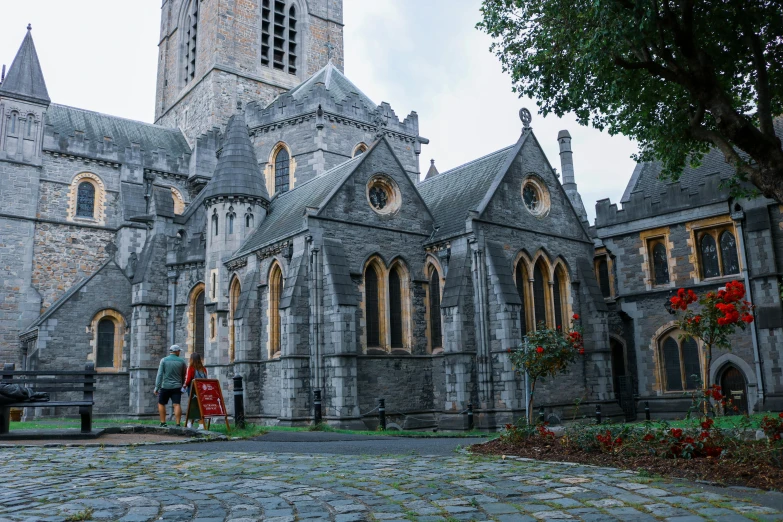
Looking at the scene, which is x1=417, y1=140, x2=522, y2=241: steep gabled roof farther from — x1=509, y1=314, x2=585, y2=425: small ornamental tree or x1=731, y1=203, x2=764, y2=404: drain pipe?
x1=731, y1=203, x2=764, y2=404: drain pipe

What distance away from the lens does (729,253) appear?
24109mm

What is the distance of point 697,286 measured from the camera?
24.4 m

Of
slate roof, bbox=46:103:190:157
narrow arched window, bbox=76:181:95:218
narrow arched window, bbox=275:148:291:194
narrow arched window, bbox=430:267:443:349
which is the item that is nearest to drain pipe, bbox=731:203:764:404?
narrow arched window, bbox=430:267:443:349

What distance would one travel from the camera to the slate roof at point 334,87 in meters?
36.1

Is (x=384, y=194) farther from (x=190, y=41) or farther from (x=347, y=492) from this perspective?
(x=190, y=41)

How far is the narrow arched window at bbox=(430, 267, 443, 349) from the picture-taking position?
23.3 meters

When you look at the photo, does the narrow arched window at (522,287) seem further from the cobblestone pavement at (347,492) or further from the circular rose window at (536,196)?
the cobblestone pavement at (347,492)

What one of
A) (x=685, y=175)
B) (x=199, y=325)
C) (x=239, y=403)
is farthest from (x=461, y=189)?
(x=239, y=403)

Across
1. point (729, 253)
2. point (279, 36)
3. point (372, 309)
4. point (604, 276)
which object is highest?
point (279, 36)

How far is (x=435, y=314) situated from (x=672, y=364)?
9.57 meters

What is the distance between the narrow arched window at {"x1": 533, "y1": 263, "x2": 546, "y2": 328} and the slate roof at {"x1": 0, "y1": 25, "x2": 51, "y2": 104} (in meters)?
25.4

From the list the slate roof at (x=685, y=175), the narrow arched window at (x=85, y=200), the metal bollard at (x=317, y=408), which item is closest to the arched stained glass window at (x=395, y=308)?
the metal bollard at (x=317, y=408)

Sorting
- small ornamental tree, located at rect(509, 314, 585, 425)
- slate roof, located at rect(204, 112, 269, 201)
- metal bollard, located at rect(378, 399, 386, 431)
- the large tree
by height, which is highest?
slate roof, located at rect(204, 112, 269, 201)

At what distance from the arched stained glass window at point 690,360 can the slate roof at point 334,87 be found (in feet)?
66.0
